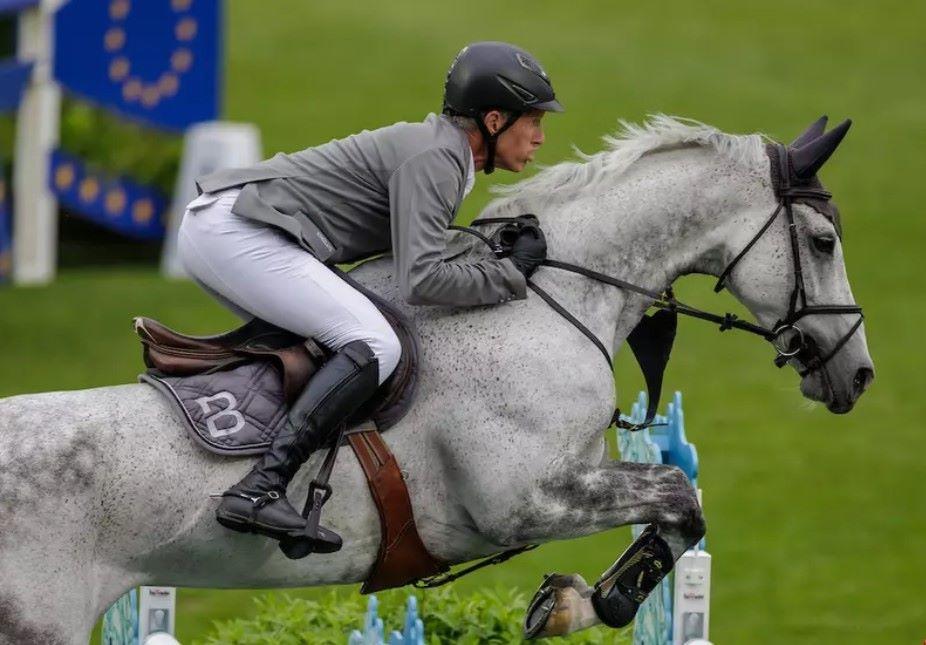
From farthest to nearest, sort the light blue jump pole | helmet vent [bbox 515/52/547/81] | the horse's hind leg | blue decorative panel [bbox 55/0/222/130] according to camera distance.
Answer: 1. blue decorative panel [bbox 55/0/222/130]
2. the light blue jump pole
3. helmet vent [bbox 515/52/547/81]
4. the horse's hind leg

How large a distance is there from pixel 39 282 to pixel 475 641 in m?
10.3

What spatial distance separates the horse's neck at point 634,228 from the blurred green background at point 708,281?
1.47 metres

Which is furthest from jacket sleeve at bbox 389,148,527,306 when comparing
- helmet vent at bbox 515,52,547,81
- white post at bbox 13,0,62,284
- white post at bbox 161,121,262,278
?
white post at bbox 161,121,262,278

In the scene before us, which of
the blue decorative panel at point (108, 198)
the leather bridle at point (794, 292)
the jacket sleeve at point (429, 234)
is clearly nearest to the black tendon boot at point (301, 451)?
the jacket sleeve at point (429, 234)

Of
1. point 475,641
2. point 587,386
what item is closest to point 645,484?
point 587,386

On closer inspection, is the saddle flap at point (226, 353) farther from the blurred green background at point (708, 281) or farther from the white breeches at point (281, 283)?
the blurred green background at point (708, 281)

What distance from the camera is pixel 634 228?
573 cm

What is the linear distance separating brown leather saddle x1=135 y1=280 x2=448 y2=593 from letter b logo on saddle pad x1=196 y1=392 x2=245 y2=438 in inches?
4.4

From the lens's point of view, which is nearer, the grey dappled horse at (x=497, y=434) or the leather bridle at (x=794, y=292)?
the grey dappled horse at (x=497, y=434)

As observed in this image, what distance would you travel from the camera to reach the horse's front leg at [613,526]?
5.49m

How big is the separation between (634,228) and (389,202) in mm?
820

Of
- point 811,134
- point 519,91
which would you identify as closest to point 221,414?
point 519,91

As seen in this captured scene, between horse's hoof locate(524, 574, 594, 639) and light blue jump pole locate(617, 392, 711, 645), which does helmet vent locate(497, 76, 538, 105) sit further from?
horse's hoof locate(524, 574, 594, 639)

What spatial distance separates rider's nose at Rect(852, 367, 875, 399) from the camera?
5.81 meters
